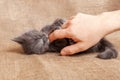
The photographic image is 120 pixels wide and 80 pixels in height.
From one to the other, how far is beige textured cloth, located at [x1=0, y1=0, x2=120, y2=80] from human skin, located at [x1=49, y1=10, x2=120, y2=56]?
0.04m

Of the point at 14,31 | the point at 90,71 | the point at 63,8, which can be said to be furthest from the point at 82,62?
the point at 63,8

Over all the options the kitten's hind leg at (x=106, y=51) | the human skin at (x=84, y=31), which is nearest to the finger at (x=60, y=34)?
the human skin at (x=84, y=31)

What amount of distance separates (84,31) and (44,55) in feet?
0.52

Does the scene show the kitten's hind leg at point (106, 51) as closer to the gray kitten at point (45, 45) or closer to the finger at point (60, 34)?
the gray kitten at point (45, 45)

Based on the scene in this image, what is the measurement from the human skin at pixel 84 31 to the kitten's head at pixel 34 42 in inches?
1.1

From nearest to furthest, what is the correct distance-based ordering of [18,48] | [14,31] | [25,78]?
[25,78] → [18,48] → [14,31]

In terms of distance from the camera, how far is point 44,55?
3.24 feet

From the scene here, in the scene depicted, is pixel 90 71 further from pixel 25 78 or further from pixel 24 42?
pixel 24 42

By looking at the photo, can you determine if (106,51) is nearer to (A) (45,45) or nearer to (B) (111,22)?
(B) (111,22)

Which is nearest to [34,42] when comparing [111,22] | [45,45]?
[45,45]

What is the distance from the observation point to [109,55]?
95 cm

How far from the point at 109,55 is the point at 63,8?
65 centimetres

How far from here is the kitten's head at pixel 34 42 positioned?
989mm

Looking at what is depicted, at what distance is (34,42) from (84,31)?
6.9 inches
